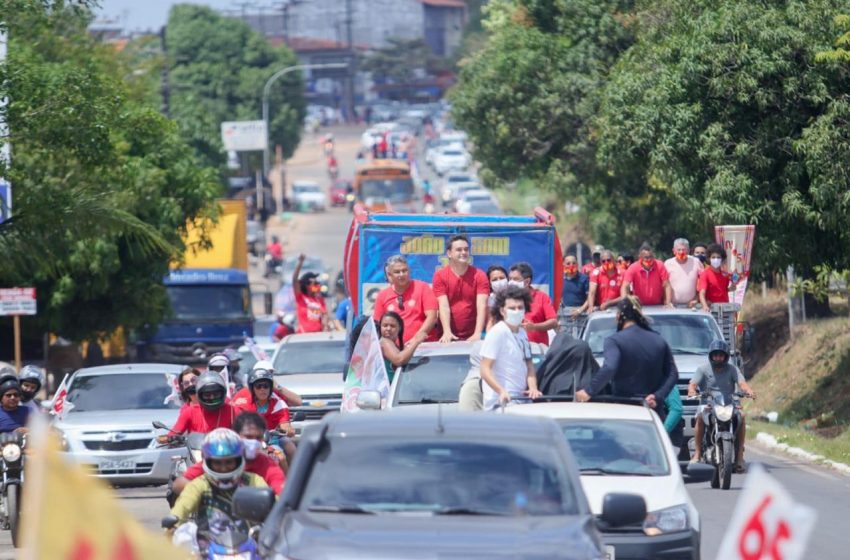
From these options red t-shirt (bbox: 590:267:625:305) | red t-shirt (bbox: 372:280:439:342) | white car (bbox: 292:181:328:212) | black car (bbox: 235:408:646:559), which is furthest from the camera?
white car (bbox: 292:181:328:212)

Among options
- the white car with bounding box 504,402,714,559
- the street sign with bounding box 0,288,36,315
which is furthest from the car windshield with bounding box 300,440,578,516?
the street sign with bounding box 0,288,36,315

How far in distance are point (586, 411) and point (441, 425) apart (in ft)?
13.0

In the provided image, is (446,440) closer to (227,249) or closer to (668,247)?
(668,247)

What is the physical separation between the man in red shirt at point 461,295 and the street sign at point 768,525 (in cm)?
1021

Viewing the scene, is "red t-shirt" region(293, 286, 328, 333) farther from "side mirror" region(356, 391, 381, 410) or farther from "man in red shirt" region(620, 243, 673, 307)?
"side mirror" region(356, 391, 381, 410)

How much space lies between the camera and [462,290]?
16.6 metres

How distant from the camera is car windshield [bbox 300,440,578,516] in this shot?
776 cm

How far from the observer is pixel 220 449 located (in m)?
8.73

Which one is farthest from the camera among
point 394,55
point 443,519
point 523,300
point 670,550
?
point 394,55

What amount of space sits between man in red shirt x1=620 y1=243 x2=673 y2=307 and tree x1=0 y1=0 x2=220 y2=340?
239 inches

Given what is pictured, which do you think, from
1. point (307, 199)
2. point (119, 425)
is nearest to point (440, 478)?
point (119, 425)

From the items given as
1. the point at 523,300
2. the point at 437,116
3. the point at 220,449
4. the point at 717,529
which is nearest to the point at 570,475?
the point at 220,449

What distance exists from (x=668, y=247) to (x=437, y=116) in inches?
5285

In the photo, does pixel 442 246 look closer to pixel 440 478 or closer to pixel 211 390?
pixel 211 390
